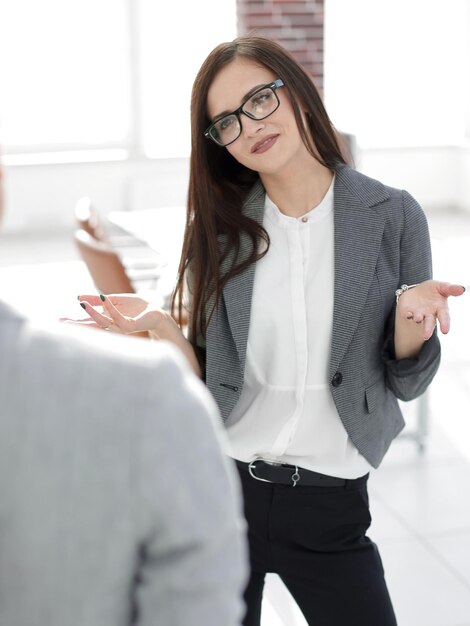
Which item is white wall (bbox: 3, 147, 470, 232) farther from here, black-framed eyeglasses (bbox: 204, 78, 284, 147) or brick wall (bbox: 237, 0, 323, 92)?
black-framed eyeglasses (bbox: 204, 78, 284, 147)

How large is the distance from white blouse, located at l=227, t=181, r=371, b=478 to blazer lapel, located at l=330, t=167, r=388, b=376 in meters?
0.03

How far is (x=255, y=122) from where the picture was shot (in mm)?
1552

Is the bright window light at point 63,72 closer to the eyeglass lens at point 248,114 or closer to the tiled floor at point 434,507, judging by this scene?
the tiled floor at point 434,507

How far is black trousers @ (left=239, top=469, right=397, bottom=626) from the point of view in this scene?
153 cm

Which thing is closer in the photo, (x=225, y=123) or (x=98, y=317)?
(x=98, y=317)

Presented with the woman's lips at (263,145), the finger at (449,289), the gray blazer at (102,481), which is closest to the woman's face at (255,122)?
the woman's lips at (263,145)

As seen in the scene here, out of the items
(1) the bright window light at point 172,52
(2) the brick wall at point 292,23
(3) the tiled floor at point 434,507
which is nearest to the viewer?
(3) the tiled floor at point 434,507

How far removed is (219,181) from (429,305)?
0.44 meters

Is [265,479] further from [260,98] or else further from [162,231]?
[162,231]

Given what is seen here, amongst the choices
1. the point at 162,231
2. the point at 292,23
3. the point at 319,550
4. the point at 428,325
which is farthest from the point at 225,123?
the point at 292,23

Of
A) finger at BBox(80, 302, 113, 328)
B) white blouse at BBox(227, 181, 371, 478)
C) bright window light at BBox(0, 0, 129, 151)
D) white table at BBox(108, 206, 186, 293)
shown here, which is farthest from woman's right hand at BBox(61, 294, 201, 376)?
bright window light at BBox(0, 0, 129, 151)

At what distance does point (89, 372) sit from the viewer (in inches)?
23.3

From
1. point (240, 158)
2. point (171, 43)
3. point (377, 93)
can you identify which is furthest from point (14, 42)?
point (240, 158)

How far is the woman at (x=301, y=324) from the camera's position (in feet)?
5.03
